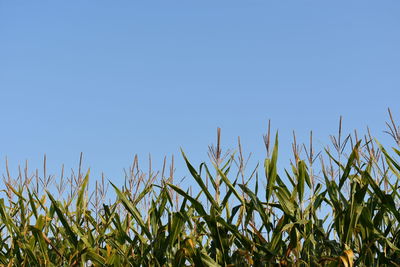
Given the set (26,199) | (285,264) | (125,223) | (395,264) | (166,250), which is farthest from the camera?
(26,199)

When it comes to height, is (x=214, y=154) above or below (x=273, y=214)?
above

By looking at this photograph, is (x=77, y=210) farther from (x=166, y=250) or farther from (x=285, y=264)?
(x=285, y=264)

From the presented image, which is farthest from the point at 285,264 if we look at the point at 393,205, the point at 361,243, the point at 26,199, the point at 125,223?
the point at 26,199

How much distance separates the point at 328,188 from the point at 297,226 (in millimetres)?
272

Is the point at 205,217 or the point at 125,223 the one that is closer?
the point at 205,217

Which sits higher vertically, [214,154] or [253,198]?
[214,154]

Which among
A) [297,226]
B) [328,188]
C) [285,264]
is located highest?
[328,188]

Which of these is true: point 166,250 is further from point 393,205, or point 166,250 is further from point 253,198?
point 393,205

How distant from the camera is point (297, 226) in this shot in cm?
326

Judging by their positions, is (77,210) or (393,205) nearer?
(393,205)

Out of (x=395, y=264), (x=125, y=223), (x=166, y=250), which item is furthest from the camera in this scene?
(x=125, y=223)

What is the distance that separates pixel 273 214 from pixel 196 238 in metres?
0.57

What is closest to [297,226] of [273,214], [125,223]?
[273,214]

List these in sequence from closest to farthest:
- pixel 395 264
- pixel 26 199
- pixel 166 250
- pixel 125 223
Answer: pixel 395 264 → pixel 166 250 → pixel 125 223 → pixel 26 199
